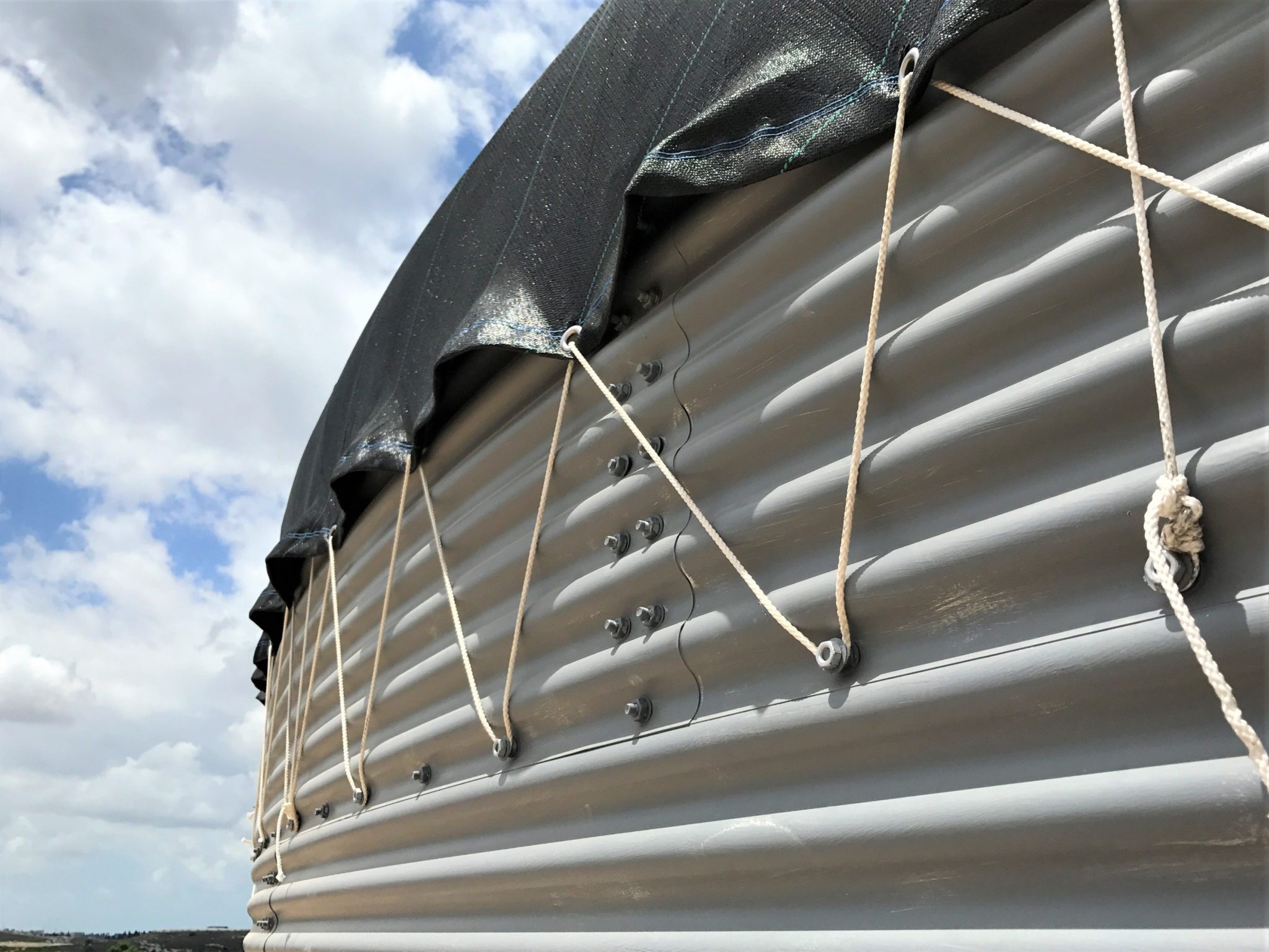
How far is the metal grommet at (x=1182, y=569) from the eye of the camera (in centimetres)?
115

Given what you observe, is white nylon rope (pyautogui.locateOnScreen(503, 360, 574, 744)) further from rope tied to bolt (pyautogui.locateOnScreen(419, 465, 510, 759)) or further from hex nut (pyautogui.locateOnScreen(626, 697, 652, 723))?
hex nut (pyautogui.locateOnScreen(626, 697, 652, 723))

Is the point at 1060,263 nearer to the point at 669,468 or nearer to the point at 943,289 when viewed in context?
the point at 943,289

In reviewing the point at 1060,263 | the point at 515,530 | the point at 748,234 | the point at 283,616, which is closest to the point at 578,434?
the point at 515,530

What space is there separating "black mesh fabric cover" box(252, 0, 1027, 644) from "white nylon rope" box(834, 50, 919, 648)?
0.11 feet

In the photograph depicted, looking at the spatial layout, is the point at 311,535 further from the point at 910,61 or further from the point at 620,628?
the point at 910,61

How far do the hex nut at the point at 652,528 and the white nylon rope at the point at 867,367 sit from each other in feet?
1.64

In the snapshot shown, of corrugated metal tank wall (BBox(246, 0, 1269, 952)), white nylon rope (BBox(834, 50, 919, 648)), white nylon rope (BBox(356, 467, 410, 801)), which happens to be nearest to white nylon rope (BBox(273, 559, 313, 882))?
white nylon rope (BBox(356, 467, 410, 801))

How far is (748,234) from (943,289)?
550mm

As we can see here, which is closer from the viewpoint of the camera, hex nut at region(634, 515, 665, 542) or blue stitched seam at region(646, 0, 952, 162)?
blue stitched seam at region(646, 0, 952, 162)

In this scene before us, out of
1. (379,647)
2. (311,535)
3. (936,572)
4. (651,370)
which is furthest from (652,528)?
(311,535)

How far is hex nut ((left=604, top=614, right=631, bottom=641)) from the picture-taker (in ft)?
6.75

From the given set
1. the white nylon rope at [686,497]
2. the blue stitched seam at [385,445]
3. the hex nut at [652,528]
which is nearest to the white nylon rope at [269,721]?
the blue stitched seam at [385,445]

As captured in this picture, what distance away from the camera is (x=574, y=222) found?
2355 millimetres

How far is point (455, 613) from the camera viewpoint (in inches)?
107
